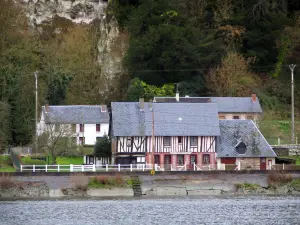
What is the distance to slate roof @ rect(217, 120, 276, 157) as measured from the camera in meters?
80.4

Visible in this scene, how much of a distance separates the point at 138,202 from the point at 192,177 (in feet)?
21.8

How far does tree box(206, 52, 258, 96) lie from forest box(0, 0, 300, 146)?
8 cm

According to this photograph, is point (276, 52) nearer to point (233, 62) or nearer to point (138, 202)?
point (233, 62)

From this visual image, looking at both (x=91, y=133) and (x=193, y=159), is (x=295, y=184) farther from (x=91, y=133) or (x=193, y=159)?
(x=91, y=133)

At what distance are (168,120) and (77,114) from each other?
12347 millimetres

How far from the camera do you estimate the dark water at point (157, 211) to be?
198ft

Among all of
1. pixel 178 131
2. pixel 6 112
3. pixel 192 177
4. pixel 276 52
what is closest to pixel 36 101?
pixel 6 112

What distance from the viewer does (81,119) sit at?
92438 millimetres

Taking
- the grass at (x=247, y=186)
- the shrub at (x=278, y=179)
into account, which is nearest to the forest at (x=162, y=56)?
the shrub at (x=278, y=179)

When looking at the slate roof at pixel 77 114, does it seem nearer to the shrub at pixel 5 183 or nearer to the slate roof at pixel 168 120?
the slate roof at pixel 168 120

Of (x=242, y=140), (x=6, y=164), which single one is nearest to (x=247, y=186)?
(x=242, y=140)

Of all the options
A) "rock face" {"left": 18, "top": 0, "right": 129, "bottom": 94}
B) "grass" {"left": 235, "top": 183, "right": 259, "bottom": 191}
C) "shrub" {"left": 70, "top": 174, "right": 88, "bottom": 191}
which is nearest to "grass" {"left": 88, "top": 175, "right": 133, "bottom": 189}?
"shrub" {"left": 70, "top": 174, "right": 88, "bottom": 191}

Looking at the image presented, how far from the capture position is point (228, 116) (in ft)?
310

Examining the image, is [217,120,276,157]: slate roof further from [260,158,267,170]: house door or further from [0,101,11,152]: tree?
[0,101,11,152]: tree
